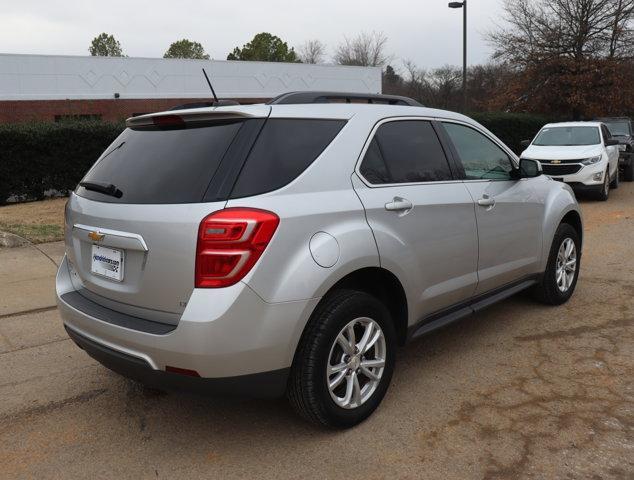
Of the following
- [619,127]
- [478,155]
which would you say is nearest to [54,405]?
[478,155]

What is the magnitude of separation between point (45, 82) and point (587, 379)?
94.0 ft

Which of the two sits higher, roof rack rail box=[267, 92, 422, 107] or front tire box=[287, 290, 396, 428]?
roof rack rail box=[267, 92, 422, 107]

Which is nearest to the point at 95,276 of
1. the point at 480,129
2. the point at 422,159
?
the point at 422,159

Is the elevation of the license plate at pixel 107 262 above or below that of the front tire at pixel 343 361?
above

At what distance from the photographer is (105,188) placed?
3164 millimetres

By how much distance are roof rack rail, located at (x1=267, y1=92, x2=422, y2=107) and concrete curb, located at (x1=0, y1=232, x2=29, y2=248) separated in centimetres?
610

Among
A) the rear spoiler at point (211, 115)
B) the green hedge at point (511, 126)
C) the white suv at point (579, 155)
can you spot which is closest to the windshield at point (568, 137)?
the white suv at point (579, 155)

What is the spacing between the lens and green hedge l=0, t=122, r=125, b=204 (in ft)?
38.7

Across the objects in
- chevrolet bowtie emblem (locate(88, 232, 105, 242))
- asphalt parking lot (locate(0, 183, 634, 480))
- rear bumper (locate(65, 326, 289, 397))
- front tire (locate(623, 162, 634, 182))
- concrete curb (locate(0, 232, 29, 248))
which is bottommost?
front tire (locate(623, 162, 634, 182))

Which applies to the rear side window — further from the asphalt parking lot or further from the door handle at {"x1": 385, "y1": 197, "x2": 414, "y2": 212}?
the asphalt parking lot

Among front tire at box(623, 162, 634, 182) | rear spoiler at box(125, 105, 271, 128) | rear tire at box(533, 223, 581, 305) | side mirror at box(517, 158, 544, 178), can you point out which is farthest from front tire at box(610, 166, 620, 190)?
rear spoiler at box(125, 105, 271, 128)

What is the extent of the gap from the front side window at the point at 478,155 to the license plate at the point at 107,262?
7.75 ft

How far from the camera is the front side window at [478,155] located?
4121 mm

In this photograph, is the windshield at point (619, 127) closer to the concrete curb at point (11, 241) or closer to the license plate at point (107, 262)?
the concrete curb at point (11, 241)
